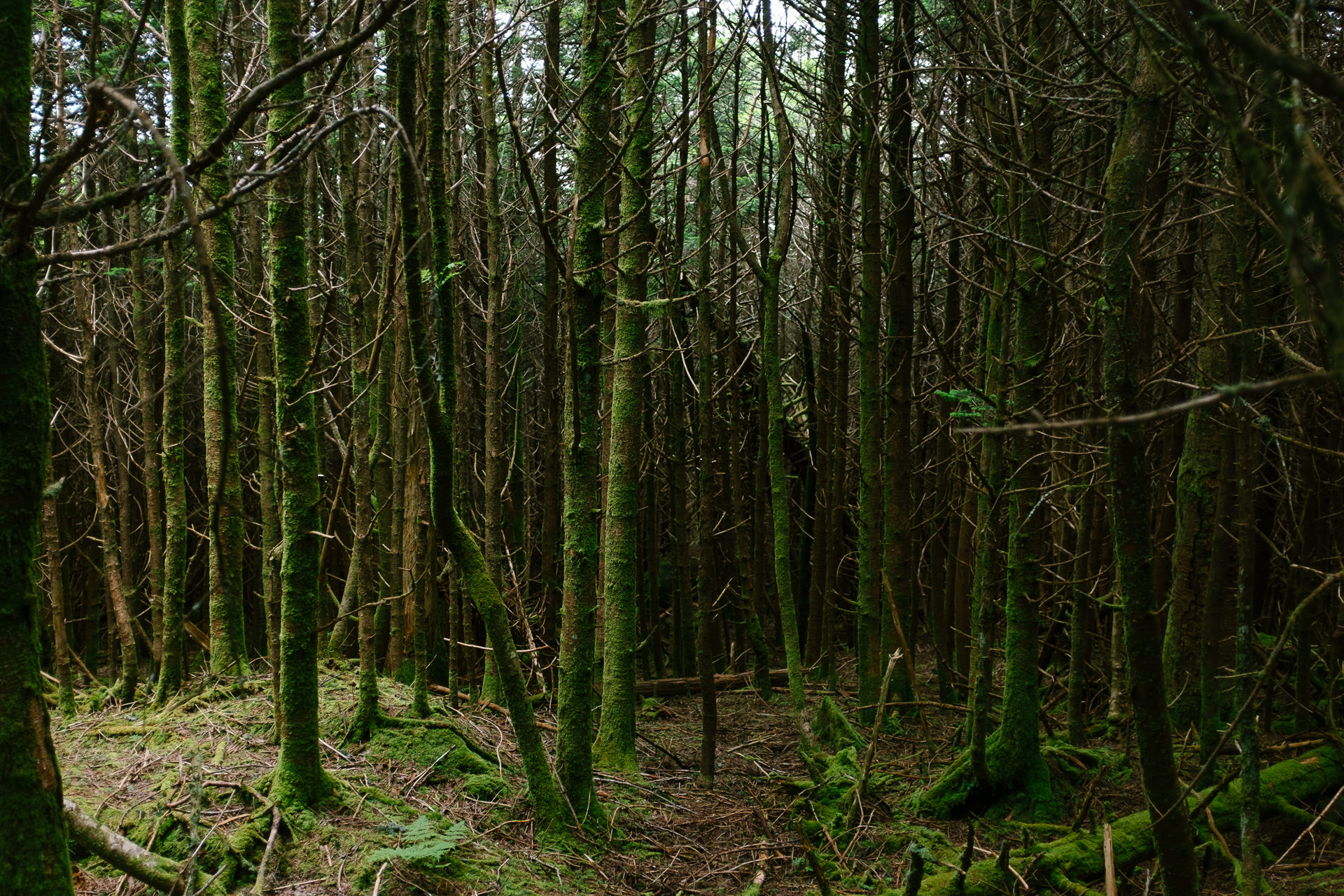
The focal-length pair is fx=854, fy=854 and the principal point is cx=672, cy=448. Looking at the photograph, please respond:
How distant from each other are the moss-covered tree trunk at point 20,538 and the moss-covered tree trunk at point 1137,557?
2962mm

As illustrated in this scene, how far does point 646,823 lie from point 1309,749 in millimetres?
3987

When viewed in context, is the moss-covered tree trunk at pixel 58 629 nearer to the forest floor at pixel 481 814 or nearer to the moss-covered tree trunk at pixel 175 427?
the forest floor at pixel 481 814

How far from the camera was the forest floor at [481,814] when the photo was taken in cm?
369

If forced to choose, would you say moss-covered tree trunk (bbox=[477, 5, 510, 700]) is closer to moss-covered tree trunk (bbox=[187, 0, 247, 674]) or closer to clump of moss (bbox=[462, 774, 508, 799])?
moss-covered tree trunk (bbox=[187, 0, 247, 674])

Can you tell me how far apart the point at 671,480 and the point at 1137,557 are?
24.5 feet

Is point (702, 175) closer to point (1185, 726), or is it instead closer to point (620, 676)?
A: point (620, 676)

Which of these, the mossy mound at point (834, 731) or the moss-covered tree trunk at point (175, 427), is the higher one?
the moss-covered tree trunk at point (175, 427)

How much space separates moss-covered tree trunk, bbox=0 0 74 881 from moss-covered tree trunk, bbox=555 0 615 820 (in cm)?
274

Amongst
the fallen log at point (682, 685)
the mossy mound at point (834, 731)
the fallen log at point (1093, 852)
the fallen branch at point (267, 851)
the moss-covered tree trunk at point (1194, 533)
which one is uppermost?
the moss-covered tree trunk at point (1194, 533)

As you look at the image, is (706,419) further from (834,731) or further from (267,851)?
(267,851)

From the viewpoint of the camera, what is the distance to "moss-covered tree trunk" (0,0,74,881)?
1874 mm

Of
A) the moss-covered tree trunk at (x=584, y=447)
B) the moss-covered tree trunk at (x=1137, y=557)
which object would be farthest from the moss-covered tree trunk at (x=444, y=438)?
the moss-covered tree trunk at (x=1137, y=557)

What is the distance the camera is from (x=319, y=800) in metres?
3.96

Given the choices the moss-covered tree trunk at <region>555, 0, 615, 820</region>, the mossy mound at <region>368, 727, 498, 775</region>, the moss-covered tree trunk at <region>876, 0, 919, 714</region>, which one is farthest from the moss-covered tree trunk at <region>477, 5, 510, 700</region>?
the moss-covered tree trunk at <region>876, 0, 919, 714</region>
